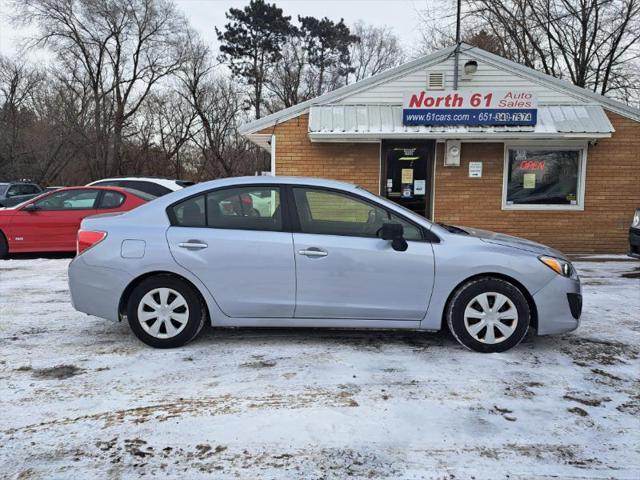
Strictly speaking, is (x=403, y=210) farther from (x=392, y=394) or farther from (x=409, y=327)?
(x=392, y=394)

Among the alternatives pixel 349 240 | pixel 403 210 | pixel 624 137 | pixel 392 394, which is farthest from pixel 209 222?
pixel 624 137

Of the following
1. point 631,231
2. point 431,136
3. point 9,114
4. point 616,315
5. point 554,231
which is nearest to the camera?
point 616,315

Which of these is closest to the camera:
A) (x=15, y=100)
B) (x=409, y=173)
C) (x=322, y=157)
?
(x=322, y=157)

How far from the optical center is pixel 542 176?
10.3 m

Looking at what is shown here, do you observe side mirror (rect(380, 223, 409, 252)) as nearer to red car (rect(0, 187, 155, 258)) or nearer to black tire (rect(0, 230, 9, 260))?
red car (rect(0, 187, 155, 258))

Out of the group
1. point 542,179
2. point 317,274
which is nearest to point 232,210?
point 317,274

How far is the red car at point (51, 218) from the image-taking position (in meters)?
9.22

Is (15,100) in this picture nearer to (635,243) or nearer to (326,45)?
(326,45)

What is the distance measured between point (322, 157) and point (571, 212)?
525 centimetres

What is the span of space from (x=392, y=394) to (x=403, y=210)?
63.6 inches

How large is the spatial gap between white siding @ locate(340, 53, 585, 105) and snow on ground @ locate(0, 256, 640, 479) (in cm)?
654

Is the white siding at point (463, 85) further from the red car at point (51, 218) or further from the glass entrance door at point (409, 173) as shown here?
the red car at point (51, 218)

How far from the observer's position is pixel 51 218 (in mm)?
9266

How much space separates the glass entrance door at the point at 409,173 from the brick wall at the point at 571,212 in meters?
0.29
